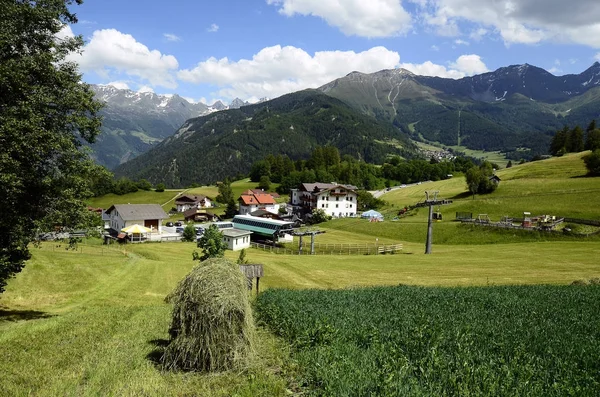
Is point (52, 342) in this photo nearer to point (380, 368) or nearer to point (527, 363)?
point (380, 368)

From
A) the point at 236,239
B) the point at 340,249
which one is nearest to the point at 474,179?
the point at 340,249

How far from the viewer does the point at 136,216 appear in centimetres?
8994

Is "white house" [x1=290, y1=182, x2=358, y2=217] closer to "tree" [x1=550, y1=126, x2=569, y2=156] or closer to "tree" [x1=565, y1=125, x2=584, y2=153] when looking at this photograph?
"tree" [x1=550, y1=126, x2=569, y2=156]

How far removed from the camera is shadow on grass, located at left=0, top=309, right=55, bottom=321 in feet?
70.0

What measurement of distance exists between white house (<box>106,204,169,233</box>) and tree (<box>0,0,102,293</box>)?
240 feet

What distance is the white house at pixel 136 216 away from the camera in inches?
3502

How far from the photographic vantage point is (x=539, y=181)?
102 m

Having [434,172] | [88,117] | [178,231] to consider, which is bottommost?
[178,231]

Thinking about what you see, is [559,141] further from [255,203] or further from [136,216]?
[136,216]

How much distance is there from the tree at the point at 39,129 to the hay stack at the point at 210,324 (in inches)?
365

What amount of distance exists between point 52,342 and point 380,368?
13.0 m

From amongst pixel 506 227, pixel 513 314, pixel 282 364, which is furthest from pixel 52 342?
pixel 506 227

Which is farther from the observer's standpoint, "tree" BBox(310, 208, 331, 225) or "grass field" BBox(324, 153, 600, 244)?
"tree" BBox(310, 208, 331, 225)

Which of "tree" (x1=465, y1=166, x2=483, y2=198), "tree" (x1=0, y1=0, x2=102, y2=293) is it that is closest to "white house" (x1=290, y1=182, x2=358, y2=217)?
"tree" (x1=465, y1=166, x2=483, y2=198)
